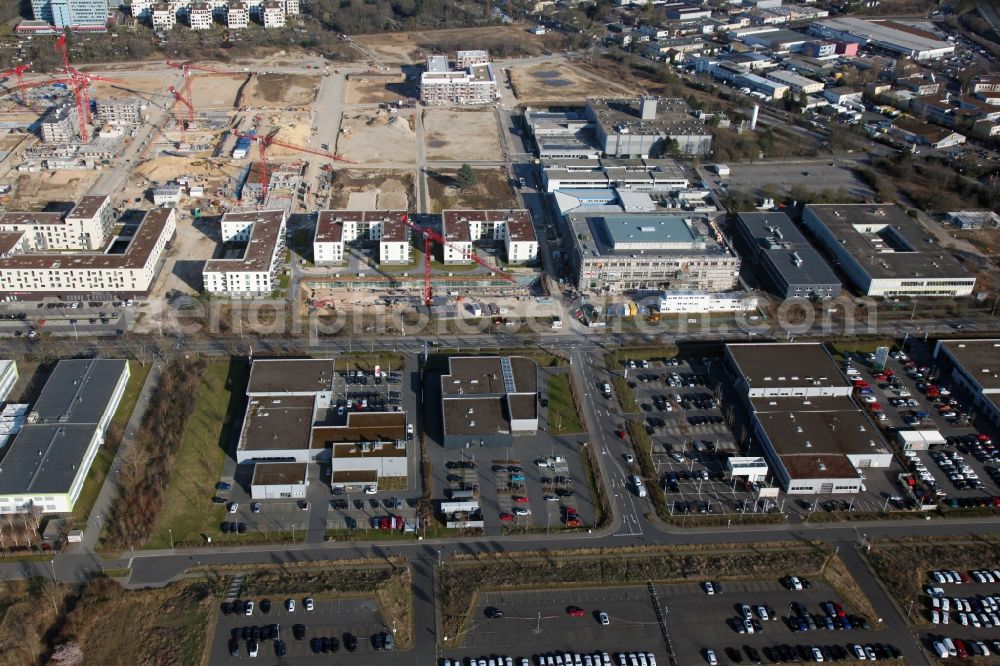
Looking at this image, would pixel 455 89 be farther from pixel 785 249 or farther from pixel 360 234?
pixel 785 249

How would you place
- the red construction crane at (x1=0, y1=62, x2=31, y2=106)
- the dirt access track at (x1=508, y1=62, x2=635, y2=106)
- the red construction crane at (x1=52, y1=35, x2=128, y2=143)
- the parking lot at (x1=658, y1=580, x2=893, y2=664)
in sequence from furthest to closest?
1. the dirt access track at (x1=508, y1=62, x2=635, y2=106)
2. the red construction crane at (x1=0, y1=62, x2=31, y2=106)
3. the red construction crane at (x1=52, y1=35, x2=128, y2=143)
4. the parking lot at (x1=658, y1=580, x2=893, y2=664)

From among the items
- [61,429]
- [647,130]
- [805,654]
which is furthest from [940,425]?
[61,429]

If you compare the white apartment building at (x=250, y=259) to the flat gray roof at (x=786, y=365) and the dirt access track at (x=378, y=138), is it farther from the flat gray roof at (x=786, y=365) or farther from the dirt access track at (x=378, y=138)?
the flat gray roof at (x=786, y=365)

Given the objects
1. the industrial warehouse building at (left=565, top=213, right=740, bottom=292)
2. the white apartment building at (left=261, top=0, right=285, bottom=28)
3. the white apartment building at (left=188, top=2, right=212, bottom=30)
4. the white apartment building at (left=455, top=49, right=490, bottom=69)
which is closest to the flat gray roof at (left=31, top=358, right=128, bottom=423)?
the industrial warehouse building at (left=565, top=213, right=740, bottom=292)

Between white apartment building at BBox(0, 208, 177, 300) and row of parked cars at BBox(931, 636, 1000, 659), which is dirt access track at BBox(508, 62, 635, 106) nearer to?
white apartment building at BBox(0, 208, 177, 300)

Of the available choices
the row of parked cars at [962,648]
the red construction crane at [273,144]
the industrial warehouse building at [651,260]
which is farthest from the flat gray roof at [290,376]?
the red construction crane at [273,144]

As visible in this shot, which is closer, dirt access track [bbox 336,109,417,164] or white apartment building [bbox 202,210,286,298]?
white apartment building [bbox 202,210,286,298]
